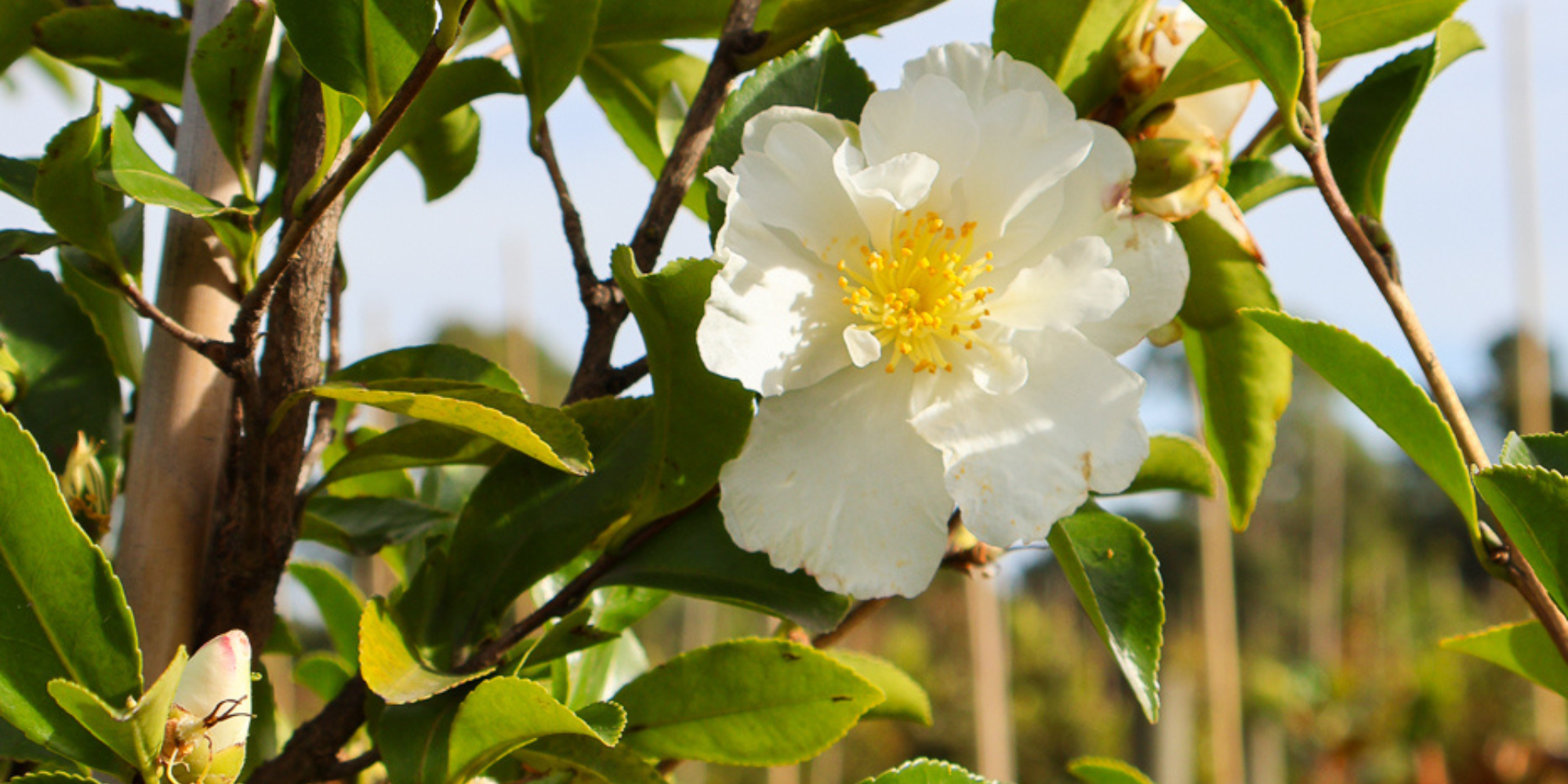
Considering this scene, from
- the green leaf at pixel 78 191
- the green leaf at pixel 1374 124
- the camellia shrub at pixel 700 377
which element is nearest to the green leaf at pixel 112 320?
the camellia shrub at pixel 700 377

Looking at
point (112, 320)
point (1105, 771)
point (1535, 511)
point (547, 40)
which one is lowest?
point (1105, 771)

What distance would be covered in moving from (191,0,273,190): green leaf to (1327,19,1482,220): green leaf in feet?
1.44

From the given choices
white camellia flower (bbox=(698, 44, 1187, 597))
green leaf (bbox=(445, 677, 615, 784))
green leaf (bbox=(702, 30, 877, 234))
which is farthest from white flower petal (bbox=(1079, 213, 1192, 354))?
green leaf (bbox=(445, 677, 615, 784))

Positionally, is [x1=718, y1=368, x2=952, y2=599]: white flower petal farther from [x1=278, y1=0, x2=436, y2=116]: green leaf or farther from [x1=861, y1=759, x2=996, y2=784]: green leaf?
[x1=278, y1=0, x2=436, y2=116]: green leaf

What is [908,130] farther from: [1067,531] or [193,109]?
[193,109]

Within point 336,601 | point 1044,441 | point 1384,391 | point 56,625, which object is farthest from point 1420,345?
point 336,601

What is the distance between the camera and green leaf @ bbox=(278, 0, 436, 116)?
1.34 feet

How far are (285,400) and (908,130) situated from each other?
25cm

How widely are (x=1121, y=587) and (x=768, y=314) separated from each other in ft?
0.55

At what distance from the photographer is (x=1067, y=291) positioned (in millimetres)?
406

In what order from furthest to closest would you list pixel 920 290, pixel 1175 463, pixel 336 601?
pixel 336 601
pixel 1175 463
pixel 920 290

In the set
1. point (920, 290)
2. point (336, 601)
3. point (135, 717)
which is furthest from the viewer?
point (336, 601)

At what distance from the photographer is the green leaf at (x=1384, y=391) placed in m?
0.39

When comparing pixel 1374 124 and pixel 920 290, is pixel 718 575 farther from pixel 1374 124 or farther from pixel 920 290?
pixel 1374 124
